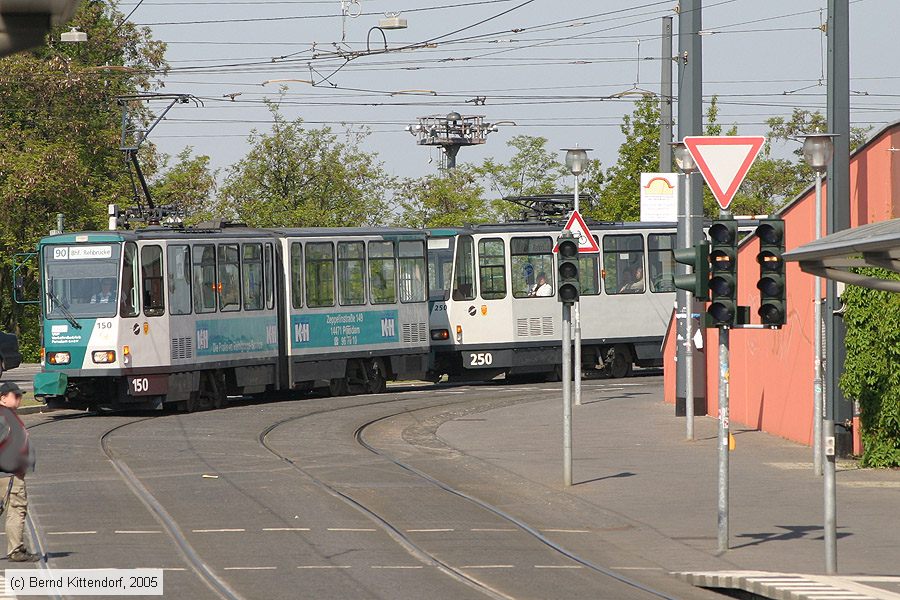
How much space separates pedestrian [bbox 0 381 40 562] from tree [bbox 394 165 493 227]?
56.0m

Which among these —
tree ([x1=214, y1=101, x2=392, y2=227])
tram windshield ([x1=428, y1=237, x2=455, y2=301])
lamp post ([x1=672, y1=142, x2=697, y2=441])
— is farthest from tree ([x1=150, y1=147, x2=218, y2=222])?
lamp post ([x1=672, y1=142, x2=697, y2=441])

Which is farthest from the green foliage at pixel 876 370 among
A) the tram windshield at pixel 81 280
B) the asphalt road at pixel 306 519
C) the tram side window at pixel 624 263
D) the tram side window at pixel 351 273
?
the tram side window at pixel 624 263

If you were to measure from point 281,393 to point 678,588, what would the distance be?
75.1 ft

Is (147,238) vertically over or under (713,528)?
over

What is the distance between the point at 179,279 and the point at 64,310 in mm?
2122

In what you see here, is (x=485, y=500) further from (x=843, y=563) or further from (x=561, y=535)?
(x=843, y=563)

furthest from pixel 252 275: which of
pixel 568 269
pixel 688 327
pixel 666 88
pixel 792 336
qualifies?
pixel 568 269

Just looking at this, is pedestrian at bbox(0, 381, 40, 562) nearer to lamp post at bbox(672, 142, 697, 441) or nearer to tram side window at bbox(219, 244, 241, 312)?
lamp post at bbox(672, 142, 697, 441)

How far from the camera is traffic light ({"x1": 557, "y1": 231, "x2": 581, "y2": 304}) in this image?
55.7 feet

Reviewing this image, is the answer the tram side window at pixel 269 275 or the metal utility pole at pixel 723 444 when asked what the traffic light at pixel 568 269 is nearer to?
the metal utility pole at pixel 723 444

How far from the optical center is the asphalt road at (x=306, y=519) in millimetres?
10578

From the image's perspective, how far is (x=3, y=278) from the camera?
4978 centimetres

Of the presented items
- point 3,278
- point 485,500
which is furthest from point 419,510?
point 3,278

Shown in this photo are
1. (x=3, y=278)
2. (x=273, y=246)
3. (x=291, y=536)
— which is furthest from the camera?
(x=3, y=278)
